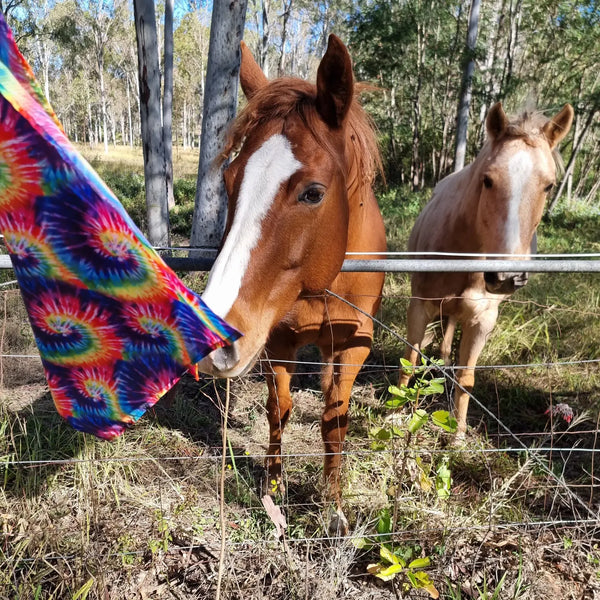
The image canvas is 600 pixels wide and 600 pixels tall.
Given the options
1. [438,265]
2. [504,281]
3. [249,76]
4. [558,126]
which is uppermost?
[249,76]

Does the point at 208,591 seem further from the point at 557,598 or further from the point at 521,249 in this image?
the point at 521,249

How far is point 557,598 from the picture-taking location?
1828 millimetres

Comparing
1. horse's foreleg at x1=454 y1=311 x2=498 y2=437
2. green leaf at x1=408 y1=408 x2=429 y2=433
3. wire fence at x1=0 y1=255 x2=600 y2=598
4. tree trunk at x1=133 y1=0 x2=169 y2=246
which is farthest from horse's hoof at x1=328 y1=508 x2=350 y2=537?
tree trunk at x1=133 y1=0 x2=169 y2=246

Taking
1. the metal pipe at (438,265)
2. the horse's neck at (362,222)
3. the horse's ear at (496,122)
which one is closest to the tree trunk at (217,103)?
the horse's neck at (362,222)

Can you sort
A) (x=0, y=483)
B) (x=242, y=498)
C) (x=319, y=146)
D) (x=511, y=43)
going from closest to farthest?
(x=319, y=146)
(x=0, y=483)
(x=242, y=498)
(x=511, y=43)

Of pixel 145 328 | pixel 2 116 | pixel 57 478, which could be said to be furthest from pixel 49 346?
pixel 57 478

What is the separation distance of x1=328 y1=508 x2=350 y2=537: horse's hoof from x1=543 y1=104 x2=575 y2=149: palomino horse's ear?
8.74ft

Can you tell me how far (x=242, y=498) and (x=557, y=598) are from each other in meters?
1.58

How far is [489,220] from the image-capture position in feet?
8.57

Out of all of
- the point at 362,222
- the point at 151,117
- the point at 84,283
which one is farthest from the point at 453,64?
the point at 84,283

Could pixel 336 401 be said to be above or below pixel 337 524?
above

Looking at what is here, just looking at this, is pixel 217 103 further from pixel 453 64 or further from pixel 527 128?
pixel 453 64

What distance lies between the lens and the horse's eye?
1445mm

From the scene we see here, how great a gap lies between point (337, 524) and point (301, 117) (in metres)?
1.91
